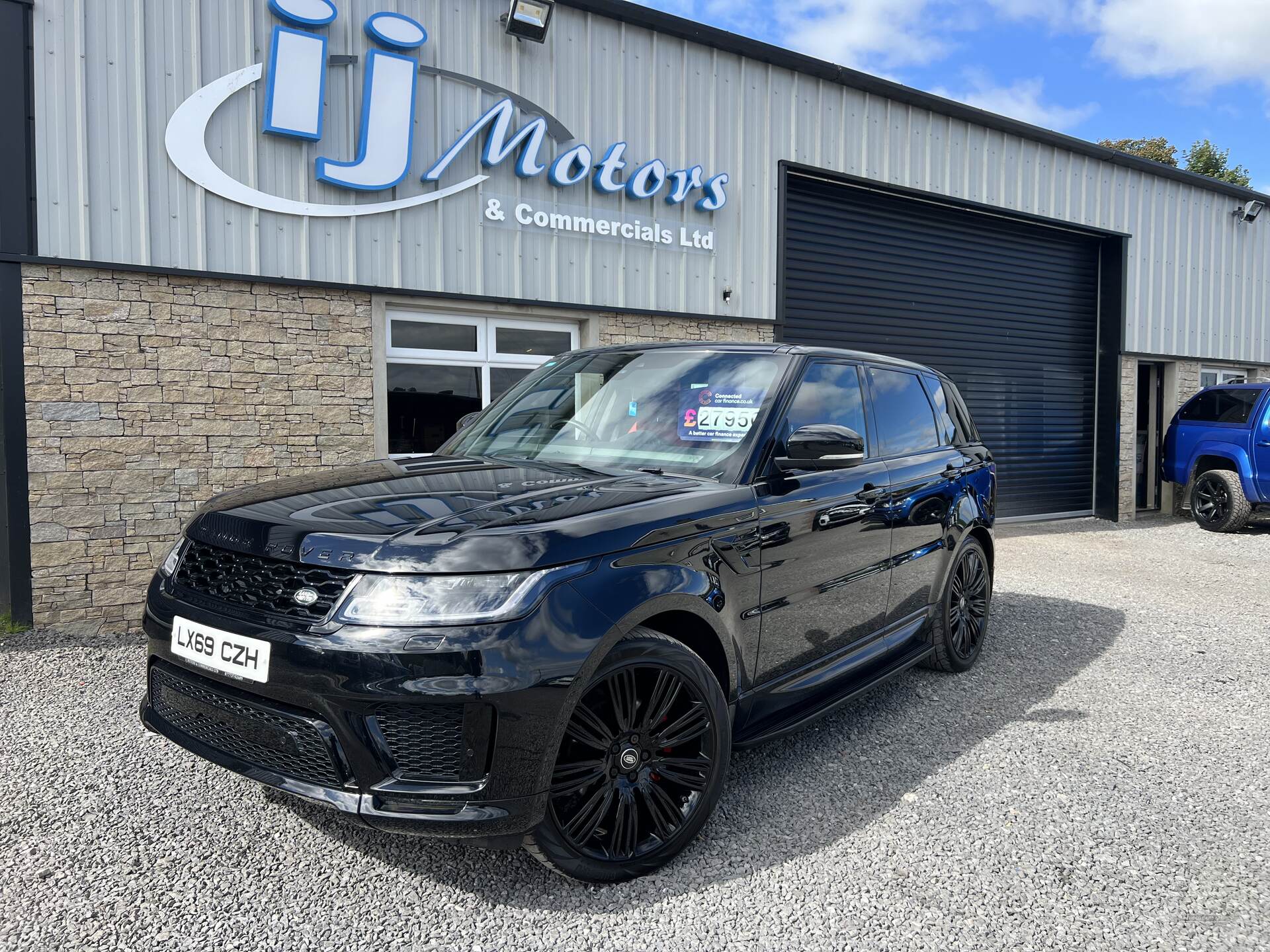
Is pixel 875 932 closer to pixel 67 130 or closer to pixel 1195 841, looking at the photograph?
pixel 1195 841

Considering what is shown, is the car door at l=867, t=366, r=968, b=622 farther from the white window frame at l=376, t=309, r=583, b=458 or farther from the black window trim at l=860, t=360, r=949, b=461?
the white window frame at l=376, t=309, r=583, b=458

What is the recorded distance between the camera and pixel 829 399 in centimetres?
363

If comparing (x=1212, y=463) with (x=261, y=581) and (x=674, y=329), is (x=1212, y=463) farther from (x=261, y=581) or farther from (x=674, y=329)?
(x=261, y=581)

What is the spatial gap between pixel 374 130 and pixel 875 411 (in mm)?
4845

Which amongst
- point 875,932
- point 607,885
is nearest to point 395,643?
point 607,885

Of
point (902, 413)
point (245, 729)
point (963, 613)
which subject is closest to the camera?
point (245, 729)

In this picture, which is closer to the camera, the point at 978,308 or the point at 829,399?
the point at 829,399

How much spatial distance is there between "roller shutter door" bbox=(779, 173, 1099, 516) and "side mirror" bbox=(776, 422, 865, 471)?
646cm

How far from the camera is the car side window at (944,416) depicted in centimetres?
472

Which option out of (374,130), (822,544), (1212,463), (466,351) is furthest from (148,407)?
(1212,463)

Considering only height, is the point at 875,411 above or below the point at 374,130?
below

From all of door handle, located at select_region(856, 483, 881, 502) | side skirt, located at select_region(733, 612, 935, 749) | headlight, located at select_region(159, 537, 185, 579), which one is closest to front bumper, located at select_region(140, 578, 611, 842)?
headlight, located at select_region(159, 537, 185, 579)

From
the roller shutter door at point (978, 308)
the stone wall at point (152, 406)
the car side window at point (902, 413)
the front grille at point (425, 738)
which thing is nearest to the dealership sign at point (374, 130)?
the stone wall at point (152, 406)

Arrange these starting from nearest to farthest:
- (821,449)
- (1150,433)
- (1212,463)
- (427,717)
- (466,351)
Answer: (427,717) → (821,449) → (466,351) → (1212,463) → (1150,433)
